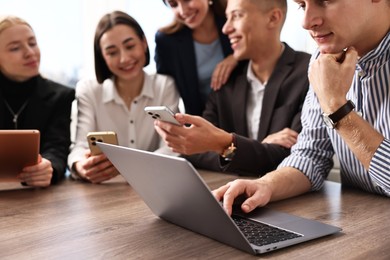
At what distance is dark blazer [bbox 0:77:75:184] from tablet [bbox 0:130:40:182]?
0.89ft

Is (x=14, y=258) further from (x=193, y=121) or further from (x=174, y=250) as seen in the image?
(x=193, y=121)

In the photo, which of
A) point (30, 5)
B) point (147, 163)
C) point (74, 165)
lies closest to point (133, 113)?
point (74, 165)

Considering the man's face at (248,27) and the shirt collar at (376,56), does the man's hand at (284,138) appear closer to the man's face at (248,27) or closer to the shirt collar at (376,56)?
the man's face at (248,27)

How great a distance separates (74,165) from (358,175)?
0.93 metres

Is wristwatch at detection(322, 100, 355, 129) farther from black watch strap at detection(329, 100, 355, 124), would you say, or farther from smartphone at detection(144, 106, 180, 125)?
smartphone at detection(144, 106, 180, 125)

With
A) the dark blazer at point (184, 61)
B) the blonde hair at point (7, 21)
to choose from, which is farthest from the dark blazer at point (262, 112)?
the blonde hair at point (7, 21)

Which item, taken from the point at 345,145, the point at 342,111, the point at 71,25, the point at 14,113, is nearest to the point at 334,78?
the point at 342,111

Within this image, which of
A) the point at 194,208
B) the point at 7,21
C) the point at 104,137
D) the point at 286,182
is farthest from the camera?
the point at 7,21

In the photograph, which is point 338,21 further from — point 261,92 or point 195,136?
point 261,92

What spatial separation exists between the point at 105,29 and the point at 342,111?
1.28 metres

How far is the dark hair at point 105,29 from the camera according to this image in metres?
2.16

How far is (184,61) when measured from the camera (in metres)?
2.28

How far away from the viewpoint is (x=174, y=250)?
939 mm

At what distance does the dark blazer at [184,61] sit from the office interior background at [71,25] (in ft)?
1.68
